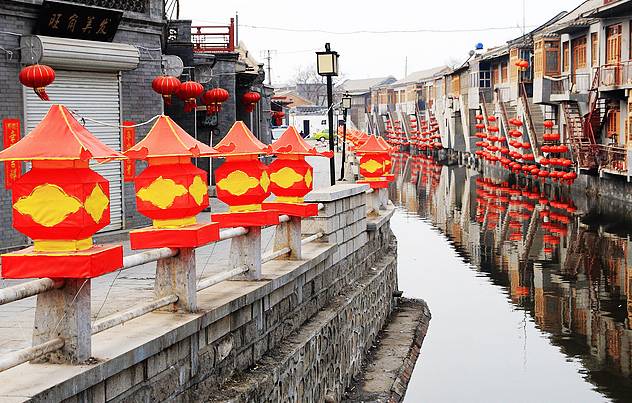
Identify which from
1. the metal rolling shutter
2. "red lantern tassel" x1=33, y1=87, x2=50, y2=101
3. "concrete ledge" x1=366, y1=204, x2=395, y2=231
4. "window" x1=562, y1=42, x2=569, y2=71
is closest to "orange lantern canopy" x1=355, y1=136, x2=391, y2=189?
"concrete ledge" x1=366, y1=204, x2=395, y2=231

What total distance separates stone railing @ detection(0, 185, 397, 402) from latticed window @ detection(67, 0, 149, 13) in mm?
5171

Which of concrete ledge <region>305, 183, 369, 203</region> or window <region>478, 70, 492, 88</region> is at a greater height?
window <region>478, 70, 492, 88</region>

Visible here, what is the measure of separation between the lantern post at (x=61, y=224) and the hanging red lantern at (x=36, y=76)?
8100 millimetres

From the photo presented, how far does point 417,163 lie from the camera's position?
79.9 meters

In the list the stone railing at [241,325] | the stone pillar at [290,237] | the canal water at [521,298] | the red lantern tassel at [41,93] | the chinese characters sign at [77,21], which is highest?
the chinese characters sign at [77,21]

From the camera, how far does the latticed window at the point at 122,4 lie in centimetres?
1598

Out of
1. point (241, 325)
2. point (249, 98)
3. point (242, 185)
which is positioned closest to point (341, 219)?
point (242, 185)

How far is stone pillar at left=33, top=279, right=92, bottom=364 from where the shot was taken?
20.5ft

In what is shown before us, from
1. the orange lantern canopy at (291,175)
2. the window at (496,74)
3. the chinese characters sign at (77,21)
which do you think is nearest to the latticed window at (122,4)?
the chinese characters sign at (77,21)

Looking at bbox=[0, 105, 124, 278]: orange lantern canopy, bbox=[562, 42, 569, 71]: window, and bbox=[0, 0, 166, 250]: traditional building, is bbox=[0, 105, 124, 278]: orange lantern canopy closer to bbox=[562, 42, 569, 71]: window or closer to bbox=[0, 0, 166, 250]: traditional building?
bbox=[0, 0, 166, 250]: traditional building

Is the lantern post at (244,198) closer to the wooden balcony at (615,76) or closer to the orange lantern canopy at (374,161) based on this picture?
the orange lantern canopy at (374,161)

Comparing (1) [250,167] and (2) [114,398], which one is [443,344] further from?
(2) [114,398]

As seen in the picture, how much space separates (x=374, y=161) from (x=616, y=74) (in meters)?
21.1

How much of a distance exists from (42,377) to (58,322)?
0.42 m
